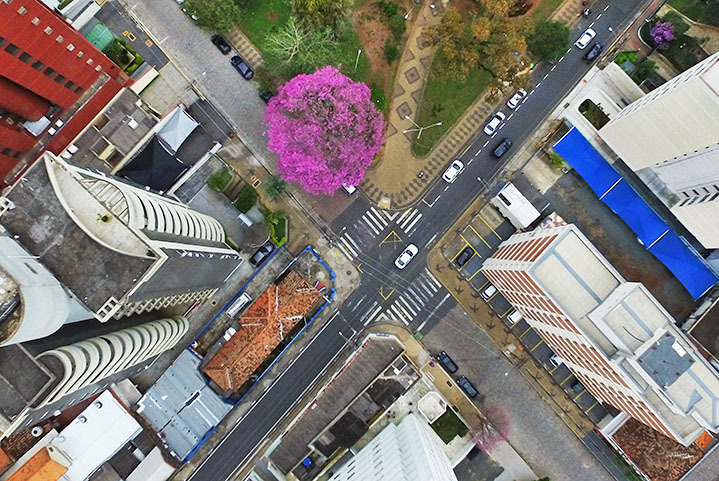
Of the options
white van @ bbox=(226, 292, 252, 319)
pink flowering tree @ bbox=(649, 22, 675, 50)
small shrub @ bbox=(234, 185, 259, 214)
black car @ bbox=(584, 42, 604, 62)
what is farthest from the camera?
black car @ bbox=(584, 42, 604, 62)

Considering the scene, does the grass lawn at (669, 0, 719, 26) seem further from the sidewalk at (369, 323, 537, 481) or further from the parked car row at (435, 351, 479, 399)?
the sidewalk at (369, 323, 537, 481)

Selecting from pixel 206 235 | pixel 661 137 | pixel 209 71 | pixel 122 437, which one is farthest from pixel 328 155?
pixel 122 437

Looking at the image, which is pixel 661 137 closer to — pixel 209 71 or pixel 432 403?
pixel 432 403

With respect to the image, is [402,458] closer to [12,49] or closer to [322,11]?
[322,11]

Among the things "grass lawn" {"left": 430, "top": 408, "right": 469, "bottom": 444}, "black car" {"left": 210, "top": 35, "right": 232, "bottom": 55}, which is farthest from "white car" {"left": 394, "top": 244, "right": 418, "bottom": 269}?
"black car" {"left": 210, "top": 35, "right": 232, "bottom": 55}

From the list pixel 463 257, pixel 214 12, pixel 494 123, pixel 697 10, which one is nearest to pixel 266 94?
pixel 214 12
